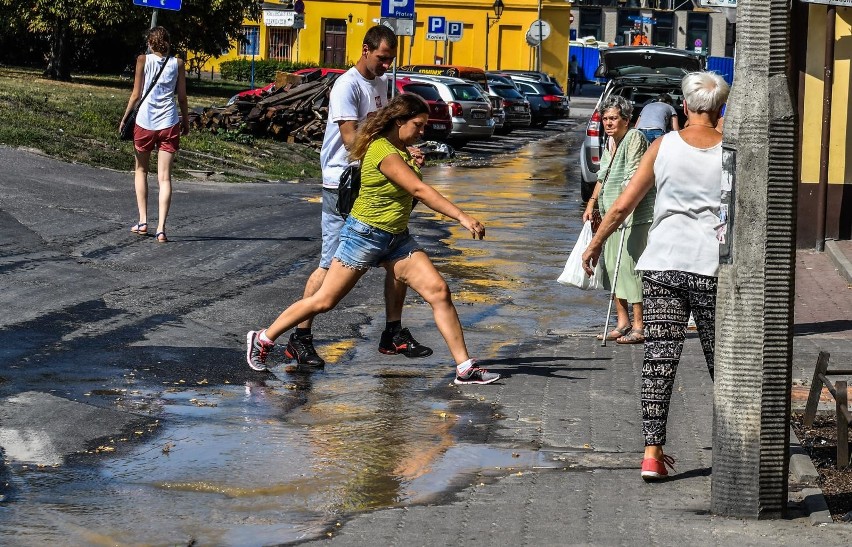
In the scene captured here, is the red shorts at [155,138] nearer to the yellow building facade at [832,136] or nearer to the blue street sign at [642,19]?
the yellow building facade at [832,136]

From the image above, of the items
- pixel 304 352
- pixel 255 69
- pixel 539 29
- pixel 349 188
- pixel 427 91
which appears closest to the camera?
pixel 349 188

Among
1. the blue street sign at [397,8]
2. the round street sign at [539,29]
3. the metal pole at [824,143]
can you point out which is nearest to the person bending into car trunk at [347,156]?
the metal pole at [824,143]

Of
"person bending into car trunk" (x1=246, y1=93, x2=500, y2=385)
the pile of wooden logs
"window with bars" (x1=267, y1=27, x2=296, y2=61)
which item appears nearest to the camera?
"person bending into car trunk" (x1=246, y1=93, x2=500, y2=385)

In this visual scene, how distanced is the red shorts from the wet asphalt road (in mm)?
816

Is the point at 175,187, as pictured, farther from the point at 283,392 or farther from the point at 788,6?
the point at 788,6

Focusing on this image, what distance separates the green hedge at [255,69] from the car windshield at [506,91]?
20889 mm

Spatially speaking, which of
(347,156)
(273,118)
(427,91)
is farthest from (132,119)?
(427,91)

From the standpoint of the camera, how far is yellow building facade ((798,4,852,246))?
1572cm

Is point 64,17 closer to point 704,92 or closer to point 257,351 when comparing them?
point 257,351

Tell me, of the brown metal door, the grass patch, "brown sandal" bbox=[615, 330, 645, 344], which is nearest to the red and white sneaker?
"brown sandal" bbox=[615, 330, 645, 344]

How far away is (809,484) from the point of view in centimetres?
634

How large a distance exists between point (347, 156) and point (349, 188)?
439 mm

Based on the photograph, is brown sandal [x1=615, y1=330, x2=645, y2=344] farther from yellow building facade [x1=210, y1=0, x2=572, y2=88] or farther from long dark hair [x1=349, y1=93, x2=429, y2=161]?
yellow building facade [x1=210, y1=0, x2=572, y2=88]

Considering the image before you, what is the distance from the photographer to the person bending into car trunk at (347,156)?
8797mm
